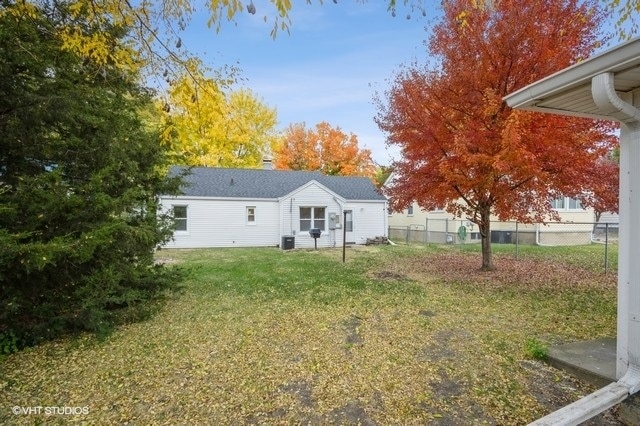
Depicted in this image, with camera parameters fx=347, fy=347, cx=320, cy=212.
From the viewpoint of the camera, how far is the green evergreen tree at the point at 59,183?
Answer: 395 centimetres

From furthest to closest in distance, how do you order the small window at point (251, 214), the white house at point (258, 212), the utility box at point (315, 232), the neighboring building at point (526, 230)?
the small window at point (251, 214), the neighboring building at point (526, 230), the white house at point (258, 212), the utility box at point (315, 232)

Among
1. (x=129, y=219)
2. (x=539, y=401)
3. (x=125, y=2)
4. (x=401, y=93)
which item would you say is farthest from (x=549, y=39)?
(x=129, y=219)

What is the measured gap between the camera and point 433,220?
2072 centimetres

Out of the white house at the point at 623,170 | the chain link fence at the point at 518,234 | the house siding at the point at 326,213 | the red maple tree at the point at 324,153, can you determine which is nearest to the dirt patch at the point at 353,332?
the white house at the point at 623,170

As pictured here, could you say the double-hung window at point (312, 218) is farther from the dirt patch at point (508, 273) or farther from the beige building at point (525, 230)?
the dirt patch at point (508, 273)

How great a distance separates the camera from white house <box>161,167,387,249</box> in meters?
17.3

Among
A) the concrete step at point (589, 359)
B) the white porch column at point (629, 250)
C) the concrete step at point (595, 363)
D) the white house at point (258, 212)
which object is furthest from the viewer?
the white house at point (258, 212)

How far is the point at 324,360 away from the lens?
409 cm

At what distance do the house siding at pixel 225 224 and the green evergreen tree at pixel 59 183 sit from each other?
12.1m

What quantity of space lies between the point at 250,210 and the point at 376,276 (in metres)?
10.5

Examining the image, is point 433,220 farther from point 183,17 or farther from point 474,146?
point 183,17

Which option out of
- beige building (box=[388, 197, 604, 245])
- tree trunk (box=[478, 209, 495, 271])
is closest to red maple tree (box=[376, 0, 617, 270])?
tree trunk (box=[478, 209, 495, 271])

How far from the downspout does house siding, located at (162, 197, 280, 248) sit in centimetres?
1617

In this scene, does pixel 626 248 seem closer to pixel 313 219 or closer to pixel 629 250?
pixel 629 250
